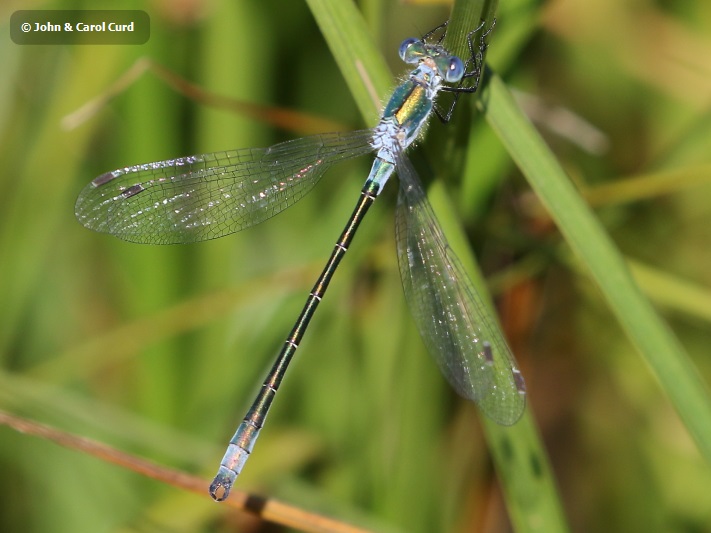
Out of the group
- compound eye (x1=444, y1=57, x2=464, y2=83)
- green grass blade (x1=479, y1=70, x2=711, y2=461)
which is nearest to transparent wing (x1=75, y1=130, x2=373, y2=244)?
compound eye (x1=444, y1=57, x2=464, y2=83)

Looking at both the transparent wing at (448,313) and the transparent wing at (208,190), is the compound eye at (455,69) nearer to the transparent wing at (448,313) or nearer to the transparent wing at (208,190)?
the transparent wing at (448,313)

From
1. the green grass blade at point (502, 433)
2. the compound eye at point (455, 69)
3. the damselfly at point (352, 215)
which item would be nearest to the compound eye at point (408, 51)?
the damselfly at point (352, 215)

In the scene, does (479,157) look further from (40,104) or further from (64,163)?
(40,104)

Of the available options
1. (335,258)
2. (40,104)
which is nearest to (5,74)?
(40,104)

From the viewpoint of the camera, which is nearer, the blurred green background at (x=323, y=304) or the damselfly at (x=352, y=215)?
the damselfly at (x=352, y=215)

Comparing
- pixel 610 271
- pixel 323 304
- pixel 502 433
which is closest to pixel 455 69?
pixel 610 271

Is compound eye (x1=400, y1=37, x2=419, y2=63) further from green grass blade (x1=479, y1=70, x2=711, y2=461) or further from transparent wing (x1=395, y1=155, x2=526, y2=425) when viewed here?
green grass blade (x1=479, y1=70, x2=711, y2=461)

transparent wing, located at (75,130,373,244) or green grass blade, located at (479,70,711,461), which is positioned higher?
green grass blade, located at (479,70,711,461)
